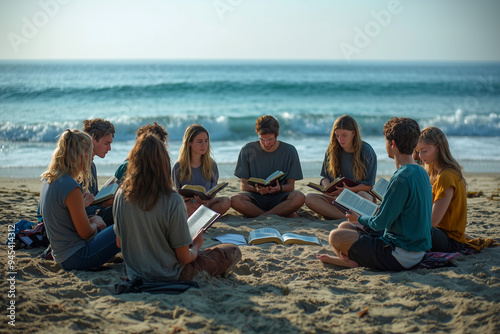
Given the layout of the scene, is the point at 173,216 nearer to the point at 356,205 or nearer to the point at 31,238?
the point at 356,205

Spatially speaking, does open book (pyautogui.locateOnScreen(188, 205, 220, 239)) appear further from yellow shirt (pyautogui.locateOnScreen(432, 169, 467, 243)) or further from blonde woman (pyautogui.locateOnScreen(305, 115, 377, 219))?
blonde woman (pyautogui.locateOnScreen(305, 115, 377, 219))

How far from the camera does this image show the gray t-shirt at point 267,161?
19.9 feet

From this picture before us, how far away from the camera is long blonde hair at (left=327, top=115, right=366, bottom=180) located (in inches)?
225

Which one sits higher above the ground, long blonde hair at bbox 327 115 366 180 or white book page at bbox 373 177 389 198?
long blonde hair at bbox 327 115 366 180

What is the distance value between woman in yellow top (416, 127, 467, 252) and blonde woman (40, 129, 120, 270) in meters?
2.81

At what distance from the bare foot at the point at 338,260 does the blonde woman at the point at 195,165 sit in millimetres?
1842

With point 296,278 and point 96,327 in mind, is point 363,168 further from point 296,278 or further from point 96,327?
point 96,327

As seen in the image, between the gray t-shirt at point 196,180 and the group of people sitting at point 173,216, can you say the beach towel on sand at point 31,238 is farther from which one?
the gray t-shirt at point 196,180

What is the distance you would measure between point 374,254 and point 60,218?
259cm

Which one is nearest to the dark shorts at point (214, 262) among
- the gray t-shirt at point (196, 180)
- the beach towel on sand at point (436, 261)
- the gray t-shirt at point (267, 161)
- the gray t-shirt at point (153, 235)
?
the gray t-shirt at point (153, 235)

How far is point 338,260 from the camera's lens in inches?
164

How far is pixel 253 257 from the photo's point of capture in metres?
4.38

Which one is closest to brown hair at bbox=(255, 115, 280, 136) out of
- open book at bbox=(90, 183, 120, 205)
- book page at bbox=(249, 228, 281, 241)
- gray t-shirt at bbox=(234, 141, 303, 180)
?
gray t-shirt at bbox=(234, 141, 303, 180)

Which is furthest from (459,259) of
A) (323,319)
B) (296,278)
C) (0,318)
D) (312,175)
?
(312,175)
